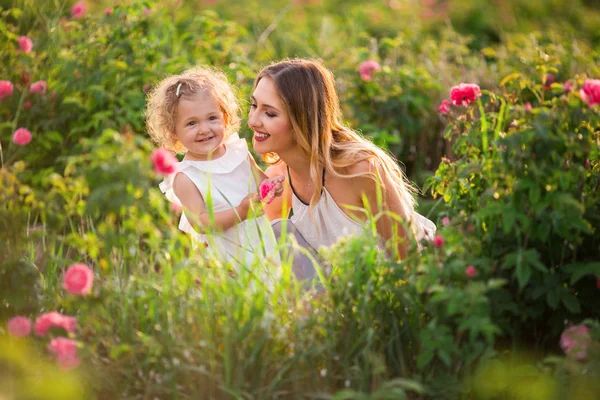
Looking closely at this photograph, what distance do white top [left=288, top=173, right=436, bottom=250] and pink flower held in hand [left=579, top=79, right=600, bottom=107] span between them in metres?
1.21

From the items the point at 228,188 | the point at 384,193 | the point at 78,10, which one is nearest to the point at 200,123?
the point at 228,188

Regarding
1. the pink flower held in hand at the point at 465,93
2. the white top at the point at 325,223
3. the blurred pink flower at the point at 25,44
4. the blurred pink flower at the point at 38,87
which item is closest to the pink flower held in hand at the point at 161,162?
the pink flower held in hand at the point at 465,93

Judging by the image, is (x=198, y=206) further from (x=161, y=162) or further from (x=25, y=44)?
(x=25, y=44)

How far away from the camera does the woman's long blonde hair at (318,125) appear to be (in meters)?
3.36

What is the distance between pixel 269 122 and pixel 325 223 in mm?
604

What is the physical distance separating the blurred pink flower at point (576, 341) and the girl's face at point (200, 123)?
6.02 feet

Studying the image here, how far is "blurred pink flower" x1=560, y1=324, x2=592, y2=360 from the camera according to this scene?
2162 mm

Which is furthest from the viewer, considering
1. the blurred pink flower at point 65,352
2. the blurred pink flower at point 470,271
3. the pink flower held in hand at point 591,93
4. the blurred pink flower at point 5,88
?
the blurred pink flower at point 5,88

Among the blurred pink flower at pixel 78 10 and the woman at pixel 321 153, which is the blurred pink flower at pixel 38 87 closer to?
the blurred pink flower at pixel 78 10

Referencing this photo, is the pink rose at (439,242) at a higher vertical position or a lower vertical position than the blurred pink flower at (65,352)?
higher

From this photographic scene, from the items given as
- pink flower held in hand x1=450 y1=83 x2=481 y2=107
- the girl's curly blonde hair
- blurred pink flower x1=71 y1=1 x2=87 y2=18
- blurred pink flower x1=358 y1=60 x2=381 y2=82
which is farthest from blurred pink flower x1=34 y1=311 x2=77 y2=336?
blurred pink flower x1=358 y1=60 x2=381 y2=82

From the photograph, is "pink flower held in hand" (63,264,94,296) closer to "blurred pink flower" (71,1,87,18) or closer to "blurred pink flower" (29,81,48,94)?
"blurred pink flower" (29,81,48,94)

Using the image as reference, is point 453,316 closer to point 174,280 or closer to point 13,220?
point 174,280

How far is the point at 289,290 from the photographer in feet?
→ 8.29
